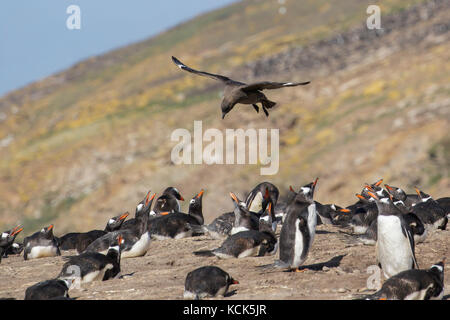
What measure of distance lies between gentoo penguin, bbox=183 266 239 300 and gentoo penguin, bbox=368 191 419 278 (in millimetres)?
2346

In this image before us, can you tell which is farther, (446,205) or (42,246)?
(446,205)

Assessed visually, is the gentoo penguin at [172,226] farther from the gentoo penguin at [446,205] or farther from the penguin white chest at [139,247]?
the gentoo penguin at [446,205]

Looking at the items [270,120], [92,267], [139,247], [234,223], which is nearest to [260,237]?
[234,223]

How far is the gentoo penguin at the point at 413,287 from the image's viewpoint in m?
8.45

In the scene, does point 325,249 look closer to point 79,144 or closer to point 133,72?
point 79,144

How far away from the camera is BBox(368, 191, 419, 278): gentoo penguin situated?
10188mm

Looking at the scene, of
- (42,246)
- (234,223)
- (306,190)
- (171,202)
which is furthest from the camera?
(171,202)

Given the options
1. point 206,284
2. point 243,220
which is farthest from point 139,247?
point 206,284

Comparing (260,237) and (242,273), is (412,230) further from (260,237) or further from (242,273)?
(242,273)

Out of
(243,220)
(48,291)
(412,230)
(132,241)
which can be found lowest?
(48,291)

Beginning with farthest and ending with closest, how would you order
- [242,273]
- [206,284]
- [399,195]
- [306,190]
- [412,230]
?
[399,195], [412,230], [306,190], [242,273], [206,284]

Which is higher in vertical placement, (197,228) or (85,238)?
(197,228)

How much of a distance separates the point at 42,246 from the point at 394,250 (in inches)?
283

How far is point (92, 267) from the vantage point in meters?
10.9
